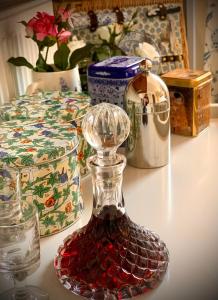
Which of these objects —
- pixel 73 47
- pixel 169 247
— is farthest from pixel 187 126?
pixel 169 247

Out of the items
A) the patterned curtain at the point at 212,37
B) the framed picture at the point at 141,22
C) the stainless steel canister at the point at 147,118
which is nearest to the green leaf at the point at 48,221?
the stainless steel canister at the point at 147,118

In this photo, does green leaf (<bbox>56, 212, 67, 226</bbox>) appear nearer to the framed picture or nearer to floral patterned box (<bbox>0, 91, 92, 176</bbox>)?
floral patterned box (<bbox>0, 91, 92, 176</bbox>)

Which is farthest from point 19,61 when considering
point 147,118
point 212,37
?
point 212,37

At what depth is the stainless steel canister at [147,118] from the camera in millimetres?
919

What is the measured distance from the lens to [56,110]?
2.88 ft

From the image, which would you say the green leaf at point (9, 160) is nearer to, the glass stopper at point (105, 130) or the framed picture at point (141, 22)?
the glass stopper at point (105, 130)

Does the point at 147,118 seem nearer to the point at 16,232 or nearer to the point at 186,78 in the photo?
the point at 186,78

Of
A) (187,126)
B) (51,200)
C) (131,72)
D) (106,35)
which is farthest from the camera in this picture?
(106,35)

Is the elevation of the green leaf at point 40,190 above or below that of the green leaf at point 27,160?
below

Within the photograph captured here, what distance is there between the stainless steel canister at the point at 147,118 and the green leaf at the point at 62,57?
0.21m

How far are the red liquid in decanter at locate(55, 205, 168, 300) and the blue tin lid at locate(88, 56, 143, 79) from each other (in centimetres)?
43

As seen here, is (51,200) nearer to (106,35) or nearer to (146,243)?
(146,243)

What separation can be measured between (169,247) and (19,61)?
1.91ft

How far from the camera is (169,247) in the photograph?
27.0 inches
